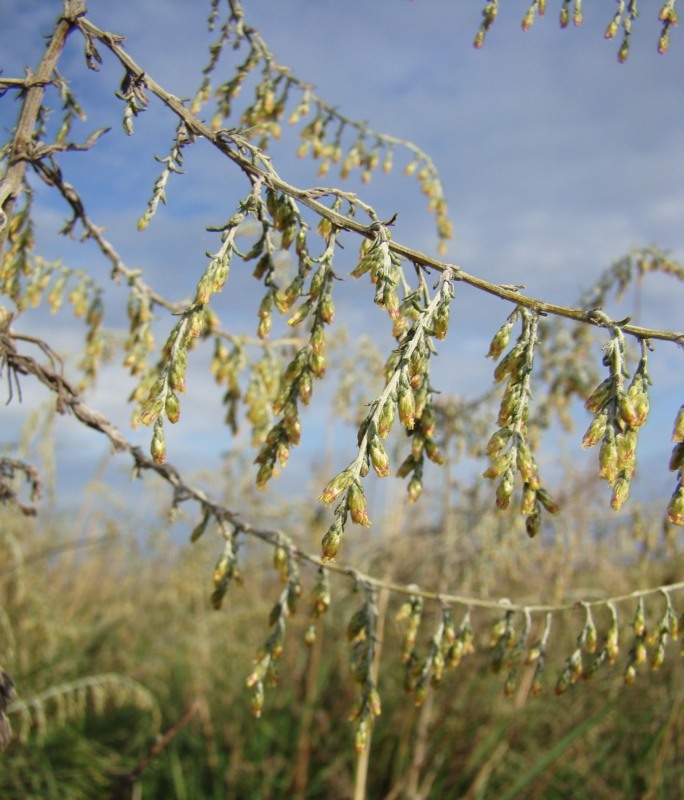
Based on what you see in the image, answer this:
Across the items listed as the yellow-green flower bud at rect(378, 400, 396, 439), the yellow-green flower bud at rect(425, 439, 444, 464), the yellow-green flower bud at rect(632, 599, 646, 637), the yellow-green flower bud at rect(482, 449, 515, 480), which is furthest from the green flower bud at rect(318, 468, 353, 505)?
the yellow-green flower bud at rect(632, 599, 646, 637)

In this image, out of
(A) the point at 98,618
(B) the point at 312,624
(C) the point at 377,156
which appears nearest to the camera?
(B) the point at 312,624

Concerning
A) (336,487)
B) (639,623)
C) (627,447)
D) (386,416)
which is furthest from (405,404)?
(639,623)

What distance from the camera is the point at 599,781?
18.1 feet

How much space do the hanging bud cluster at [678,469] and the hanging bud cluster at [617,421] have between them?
72 millimetres

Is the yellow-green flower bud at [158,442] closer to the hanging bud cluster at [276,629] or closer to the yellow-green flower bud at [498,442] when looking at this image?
the hanging bud cluster at [276,629]

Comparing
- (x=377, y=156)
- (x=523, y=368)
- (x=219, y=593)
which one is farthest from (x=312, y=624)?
(x=377, y=156)

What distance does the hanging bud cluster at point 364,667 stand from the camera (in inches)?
82.2

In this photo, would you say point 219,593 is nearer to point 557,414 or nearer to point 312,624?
point 312,624

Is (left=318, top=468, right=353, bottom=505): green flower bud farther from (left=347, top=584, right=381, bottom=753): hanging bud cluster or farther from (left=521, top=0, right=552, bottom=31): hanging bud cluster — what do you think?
(left=521, top=0, right=552, bottom=31): hanging bud cluster

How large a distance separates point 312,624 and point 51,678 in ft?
17.1

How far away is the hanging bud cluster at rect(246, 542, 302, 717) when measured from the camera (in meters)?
2.18

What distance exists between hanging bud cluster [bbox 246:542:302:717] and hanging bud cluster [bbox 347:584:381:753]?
0.68 feet

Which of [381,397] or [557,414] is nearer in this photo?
[381,397]

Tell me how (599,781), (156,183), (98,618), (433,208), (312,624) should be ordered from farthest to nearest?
(98,618)
(599,781)
(433,208)
(312,624)
(156,183)
